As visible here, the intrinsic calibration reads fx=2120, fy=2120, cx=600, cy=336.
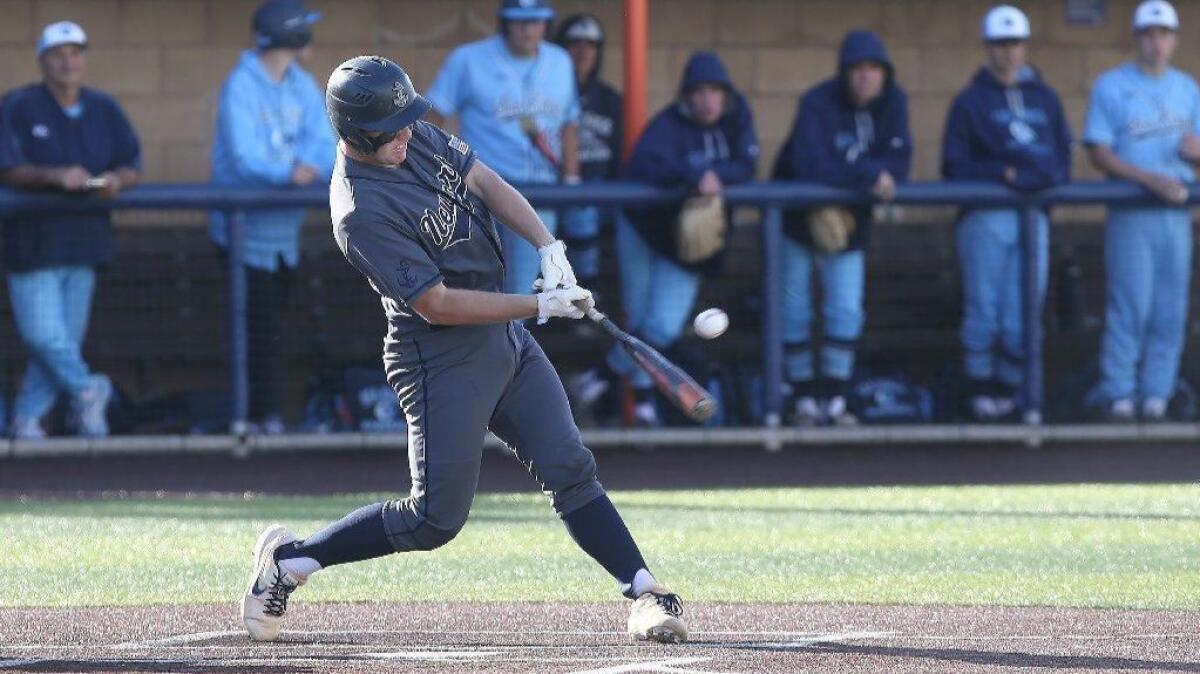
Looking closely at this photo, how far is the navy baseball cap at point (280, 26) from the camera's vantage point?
11.0 m

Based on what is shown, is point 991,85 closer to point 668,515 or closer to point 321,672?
point 668,515

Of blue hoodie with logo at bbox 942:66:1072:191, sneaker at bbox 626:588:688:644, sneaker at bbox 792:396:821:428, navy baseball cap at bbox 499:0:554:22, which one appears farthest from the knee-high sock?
blue hoodie with logo at bbox 942:66:1072:191

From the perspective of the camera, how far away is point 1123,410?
37.6 ft

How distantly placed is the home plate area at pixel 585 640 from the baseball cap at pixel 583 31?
6.17m

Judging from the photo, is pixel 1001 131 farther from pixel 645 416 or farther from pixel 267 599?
pixel 267 599

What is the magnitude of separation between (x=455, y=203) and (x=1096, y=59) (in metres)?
9.53

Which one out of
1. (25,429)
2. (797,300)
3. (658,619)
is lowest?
(25,429)

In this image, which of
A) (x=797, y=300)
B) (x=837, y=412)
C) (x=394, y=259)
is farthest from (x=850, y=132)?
(x=394, y=259)

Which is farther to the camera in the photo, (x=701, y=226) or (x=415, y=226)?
(x=701, y=226)

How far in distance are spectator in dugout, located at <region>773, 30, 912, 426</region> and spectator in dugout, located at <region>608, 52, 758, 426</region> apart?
38 centimetres

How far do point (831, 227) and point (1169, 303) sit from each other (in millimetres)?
1918

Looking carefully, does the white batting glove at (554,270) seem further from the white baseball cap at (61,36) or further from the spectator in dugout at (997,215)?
the spectator in dugout at (997,215)

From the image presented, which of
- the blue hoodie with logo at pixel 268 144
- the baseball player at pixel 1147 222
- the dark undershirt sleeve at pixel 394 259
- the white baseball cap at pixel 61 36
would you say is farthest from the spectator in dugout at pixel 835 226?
the dark undershirt sleeve at pixel 394 259

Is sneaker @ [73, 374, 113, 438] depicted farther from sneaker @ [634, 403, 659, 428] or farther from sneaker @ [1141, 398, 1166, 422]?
sneaker @ [1141, 398, 1166, 422]
